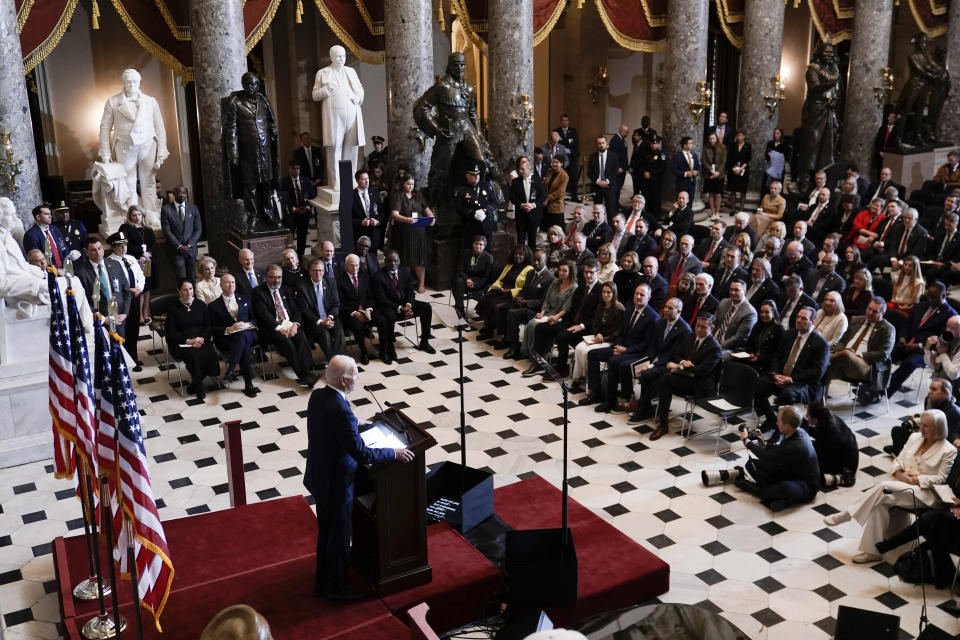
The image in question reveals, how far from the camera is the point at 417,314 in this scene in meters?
12.5

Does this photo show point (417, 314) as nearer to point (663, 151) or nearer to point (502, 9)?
point (502, 9)

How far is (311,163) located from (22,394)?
8647mm

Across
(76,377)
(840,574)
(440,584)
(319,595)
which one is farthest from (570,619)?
(76,377)

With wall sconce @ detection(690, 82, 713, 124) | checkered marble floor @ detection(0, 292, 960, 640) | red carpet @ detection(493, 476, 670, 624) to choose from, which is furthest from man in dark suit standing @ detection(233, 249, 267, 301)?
wall sconce @ detection(690, 82, 713, 124)

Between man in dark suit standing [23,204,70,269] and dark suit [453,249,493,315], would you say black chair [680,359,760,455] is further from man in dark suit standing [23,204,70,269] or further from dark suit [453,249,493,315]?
man in dark suit standing [23,204,70,269]

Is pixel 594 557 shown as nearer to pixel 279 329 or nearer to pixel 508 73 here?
pixel 279 329

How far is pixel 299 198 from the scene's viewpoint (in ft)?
52.1

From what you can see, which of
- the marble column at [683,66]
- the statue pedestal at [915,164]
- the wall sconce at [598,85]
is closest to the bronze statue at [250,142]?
the marble column at [683,66]

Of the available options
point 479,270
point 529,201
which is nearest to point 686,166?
point 529,201

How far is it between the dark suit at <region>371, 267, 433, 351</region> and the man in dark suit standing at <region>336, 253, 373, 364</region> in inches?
4.6

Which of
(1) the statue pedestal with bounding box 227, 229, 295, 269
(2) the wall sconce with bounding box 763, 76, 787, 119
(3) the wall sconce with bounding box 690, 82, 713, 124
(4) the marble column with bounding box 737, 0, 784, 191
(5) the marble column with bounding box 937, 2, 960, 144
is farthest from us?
(5) the marble column with bounding box 937, 2, 960, 144

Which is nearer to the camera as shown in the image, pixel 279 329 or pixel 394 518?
pixel 394 518

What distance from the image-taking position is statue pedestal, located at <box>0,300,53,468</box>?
9.59m

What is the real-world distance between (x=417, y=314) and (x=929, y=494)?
6.28 m
